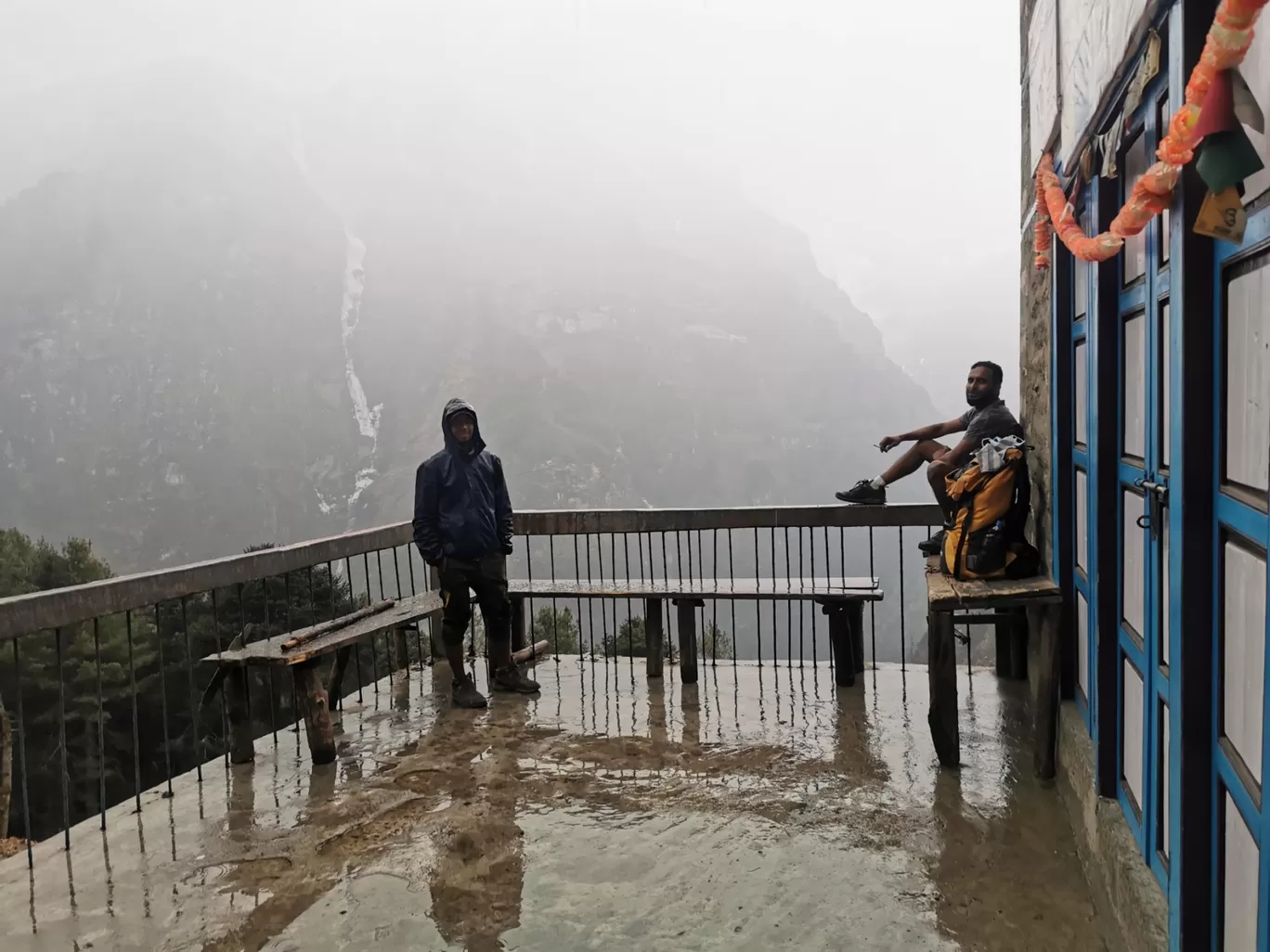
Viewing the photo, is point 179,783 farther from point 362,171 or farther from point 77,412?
point 362,171

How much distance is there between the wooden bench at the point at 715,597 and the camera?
573cm

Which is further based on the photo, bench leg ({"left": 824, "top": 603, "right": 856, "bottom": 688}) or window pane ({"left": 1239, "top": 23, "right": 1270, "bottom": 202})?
bench leg ({"left": 824, "top": 603, "right": 856, "bottom": 688})

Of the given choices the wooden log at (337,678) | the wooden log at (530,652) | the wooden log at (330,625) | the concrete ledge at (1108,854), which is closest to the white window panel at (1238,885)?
the concrete ledge at (1108,854)

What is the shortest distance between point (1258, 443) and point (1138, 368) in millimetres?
1289

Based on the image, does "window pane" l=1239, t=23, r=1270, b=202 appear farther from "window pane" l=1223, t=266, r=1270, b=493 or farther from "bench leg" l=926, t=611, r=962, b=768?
"bench leg" l=926, t=611, r=962, b=768

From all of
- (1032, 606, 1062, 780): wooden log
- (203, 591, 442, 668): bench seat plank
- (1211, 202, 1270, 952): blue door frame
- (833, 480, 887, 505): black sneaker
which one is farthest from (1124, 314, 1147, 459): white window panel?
(203, 591, 442, 668): bench seat plank

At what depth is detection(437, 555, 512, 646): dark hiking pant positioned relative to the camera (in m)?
5.71

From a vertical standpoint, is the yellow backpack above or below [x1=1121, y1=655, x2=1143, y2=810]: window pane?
above

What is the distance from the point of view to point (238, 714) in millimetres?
4820

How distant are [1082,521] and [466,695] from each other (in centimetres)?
371

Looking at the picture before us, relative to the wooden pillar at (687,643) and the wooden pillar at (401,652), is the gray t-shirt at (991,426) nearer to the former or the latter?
the wooden pillar at (687,643)

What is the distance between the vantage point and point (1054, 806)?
12.7ft

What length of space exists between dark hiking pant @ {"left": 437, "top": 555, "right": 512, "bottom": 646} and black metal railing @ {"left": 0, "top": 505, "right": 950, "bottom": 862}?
45 centimetres

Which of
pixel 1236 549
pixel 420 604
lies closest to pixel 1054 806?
pixel 1236 549
